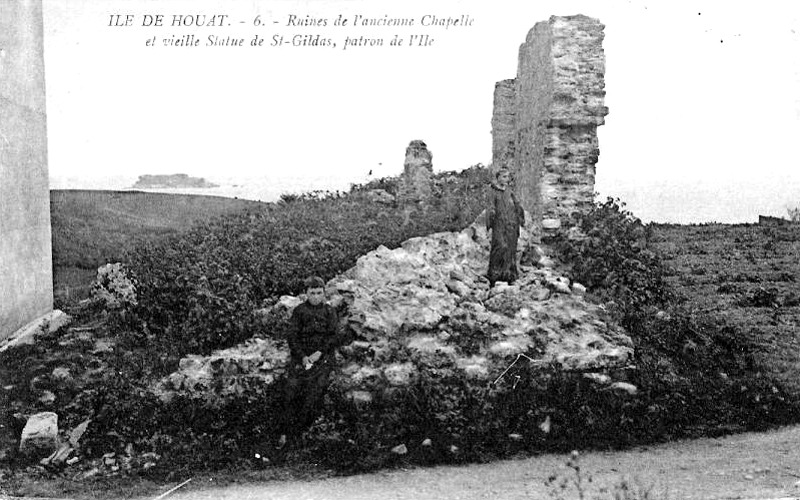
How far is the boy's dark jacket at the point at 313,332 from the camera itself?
6.12m

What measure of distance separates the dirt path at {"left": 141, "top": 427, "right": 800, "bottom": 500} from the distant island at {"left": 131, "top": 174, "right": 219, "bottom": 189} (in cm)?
344

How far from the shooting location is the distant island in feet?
25.1

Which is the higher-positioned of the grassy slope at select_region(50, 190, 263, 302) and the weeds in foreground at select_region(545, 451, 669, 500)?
the grassy slope at select_region(50, 190, 263, 302)

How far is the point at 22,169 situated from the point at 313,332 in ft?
10.8

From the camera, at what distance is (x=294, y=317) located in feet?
20.2

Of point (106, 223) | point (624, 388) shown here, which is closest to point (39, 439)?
point (106, 223)

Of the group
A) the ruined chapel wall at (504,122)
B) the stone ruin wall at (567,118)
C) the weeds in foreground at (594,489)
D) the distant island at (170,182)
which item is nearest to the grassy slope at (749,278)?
the stone ruin wall at (567,118)

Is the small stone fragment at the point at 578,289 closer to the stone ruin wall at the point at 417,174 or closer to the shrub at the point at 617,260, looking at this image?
the shrub at the point at 617,260

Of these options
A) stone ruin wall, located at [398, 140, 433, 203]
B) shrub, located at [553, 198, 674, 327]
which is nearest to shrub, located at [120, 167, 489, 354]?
shrub, located at [553, 198, 674, 327]

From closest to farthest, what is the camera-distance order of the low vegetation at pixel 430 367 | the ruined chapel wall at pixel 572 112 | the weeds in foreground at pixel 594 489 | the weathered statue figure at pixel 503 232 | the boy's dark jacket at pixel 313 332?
the weeds in foreground at pixel 594 489, the low vegetation at pixel 430 367, the boy's dark jacket at pixel 313 332, the weathered statue figure at pixel 503 232, the ruined chapel wall at pixel 572 112

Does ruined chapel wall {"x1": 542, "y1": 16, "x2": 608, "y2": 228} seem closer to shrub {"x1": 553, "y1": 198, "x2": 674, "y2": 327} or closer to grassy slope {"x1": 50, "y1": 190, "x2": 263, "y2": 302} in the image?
shrub {"x1": 553, "y1": 198, "x2": 674, "y2": 327}

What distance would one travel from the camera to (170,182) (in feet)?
25.5

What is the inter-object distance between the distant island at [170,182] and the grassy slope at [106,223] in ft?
0.69

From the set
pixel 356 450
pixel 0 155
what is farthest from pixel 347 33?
pixel 356 450
